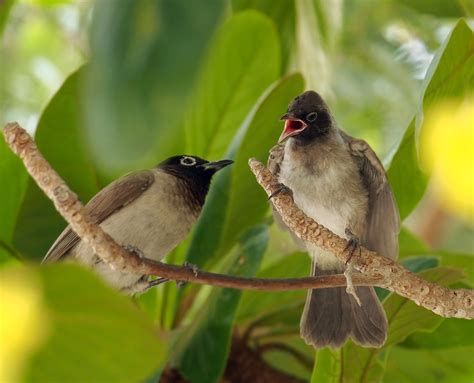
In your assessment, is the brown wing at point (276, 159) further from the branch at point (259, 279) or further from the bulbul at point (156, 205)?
the branch at point (259, 279)

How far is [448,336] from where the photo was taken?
100 cm

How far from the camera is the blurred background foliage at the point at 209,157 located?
0.25 m

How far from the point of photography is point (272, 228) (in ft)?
3.88

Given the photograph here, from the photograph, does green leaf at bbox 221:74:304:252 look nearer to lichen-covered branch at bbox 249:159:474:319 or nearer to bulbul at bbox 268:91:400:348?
bulbul at bbox 268:91:400:348

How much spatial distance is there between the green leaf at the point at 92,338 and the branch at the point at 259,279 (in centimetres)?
6

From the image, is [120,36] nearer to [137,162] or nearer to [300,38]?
[137,162]

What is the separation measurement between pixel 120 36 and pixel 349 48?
5.66 feet

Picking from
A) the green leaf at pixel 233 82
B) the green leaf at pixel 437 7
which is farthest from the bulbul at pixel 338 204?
the green leaf at pixel 437 7

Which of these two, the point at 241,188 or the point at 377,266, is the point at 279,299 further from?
the point at 377,266

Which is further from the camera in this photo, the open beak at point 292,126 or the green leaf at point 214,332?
the green leaf at point 214,332

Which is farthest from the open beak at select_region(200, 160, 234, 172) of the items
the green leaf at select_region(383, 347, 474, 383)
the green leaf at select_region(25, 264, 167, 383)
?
the green leaf at select_region(383, 347, 474, 383)

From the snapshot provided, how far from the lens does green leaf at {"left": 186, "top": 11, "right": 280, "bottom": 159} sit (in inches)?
33.7

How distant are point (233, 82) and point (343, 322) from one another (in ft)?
1.04

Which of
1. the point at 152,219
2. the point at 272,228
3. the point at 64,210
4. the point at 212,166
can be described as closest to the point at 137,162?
the point at 64,210
